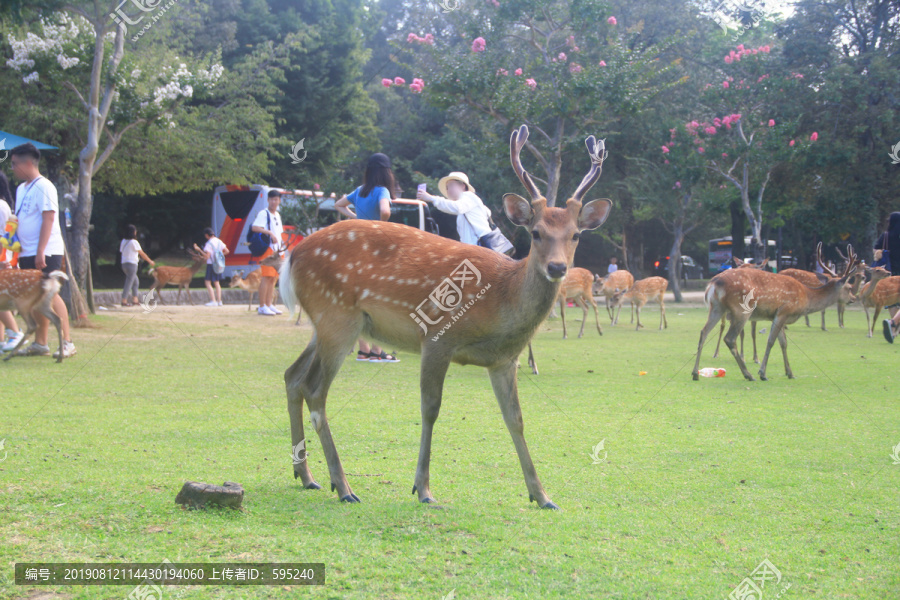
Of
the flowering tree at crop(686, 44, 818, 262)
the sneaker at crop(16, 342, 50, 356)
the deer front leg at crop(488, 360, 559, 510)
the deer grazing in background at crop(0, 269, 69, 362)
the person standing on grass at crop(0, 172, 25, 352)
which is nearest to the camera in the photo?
the deer front leg at crop(488, 360, 559, 510)

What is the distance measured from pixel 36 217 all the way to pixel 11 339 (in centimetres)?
240

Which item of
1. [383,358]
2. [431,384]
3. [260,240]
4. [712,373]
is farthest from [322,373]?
[260,240]

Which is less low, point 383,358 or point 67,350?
point 67,350

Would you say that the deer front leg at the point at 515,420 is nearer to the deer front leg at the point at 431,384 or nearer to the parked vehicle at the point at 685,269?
the deer front leg at the point at 431,384

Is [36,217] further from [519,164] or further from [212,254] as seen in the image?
[212,254]

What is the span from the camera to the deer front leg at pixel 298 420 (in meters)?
4.23

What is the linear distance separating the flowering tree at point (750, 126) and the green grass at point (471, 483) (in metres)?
14.7

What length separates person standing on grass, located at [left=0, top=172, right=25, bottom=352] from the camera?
27.6 ft

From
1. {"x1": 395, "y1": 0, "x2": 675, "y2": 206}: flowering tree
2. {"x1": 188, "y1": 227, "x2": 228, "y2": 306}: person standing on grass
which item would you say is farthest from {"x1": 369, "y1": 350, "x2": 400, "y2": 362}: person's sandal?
{"x1": 188, "y1": 227, "x2": 228, "y2": 306}: person standing on grass

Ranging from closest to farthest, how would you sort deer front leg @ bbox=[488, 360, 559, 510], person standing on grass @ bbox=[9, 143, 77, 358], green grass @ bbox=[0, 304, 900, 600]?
green grass @ bbox=[0, 304, 900, 600] → deer front leg @ bbox=[488, 360, 559, 510] → person standing on grass @ bbox=[9, 143, 77, 358]

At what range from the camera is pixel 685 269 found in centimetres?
4606

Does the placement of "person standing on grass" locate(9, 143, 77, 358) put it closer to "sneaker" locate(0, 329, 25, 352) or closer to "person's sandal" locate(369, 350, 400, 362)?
"sneaker" locate(0, 329, 25, 352)

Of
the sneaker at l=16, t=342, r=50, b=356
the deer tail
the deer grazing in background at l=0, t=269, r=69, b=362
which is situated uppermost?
the deer tail

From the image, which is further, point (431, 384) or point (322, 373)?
point (322, 373)
